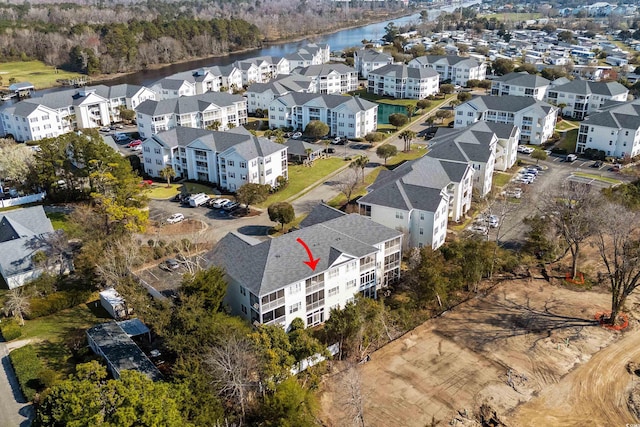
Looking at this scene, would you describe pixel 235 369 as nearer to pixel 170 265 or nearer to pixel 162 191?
pixel 170 265

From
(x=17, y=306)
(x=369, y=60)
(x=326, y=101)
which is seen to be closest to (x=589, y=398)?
(x=17, y=306)

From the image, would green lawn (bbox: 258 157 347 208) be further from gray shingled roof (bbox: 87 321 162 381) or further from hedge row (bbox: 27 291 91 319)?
gray shingled roof (bbox: 87 321 162 381)

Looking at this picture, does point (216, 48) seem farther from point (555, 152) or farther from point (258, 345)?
point (258, 345)

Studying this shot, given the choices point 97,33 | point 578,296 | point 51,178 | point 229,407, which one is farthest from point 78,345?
point 97,33

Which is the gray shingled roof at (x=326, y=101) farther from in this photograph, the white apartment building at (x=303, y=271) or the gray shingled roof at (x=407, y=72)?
the white apartment building at (x=303, y=271)

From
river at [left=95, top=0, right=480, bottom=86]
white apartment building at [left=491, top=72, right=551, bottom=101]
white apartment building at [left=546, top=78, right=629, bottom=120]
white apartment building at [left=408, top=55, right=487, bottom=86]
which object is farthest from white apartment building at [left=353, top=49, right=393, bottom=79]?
river at [left=95, top=0, right=480, bottom=86]

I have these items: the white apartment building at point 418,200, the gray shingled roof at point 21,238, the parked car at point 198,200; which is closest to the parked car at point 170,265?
the gray shingled roof at point 21,238
